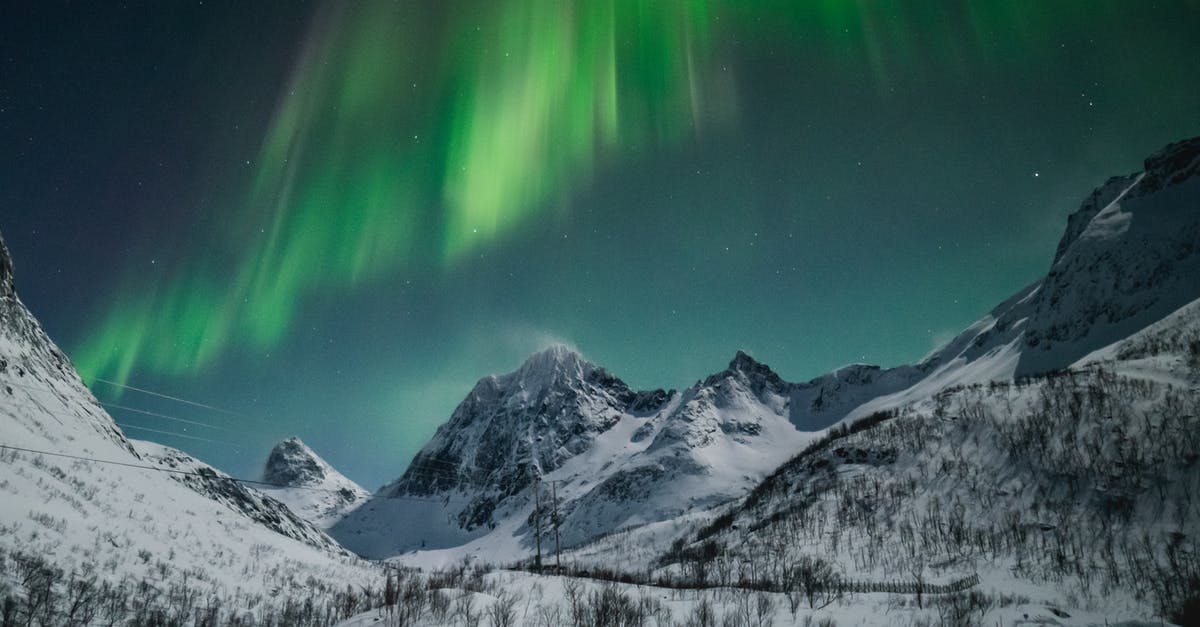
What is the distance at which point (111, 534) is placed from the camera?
18641 mm

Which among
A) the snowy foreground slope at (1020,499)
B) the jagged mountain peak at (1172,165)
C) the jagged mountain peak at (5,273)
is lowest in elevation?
the snowy foreground slope at (1020,499)

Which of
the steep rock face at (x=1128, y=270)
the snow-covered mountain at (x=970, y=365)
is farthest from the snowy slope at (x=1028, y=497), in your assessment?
the steep rock face at (x=1128, y=270)

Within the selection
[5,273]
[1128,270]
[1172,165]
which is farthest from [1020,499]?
[1172,165]

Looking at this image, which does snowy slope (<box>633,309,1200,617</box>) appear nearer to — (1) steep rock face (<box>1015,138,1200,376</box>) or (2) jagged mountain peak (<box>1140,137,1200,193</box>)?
(1) steep rock face (<box>1015,138,1200,376</box>)

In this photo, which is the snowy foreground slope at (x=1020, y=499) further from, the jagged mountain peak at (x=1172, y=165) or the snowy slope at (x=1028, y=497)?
the jagged mountain peak at (x=1172, y=165)

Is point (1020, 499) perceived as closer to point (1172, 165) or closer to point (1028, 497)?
point (1028, 497)

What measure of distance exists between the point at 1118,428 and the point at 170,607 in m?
35.5

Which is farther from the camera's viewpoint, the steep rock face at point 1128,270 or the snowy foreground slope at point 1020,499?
the steep rock face at point 1128,270

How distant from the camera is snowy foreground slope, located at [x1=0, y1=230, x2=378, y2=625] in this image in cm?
1459

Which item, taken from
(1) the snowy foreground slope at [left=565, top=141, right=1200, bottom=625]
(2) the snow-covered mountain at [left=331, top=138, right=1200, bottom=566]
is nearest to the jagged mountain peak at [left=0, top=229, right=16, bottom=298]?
(1) the snowy foreground slope at [left=565, top=141, right=1200, bottom=625]

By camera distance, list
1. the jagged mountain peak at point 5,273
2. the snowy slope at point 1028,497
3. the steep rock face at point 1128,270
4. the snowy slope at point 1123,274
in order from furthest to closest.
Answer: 1. the snowy slope at point 1123,274
2. the steep rock face at point 1128,270
3. the jagged mountain peak at point 5,273
4. the snowy slope at point 1028,497

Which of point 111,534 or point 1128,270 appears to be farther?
point 1128,270

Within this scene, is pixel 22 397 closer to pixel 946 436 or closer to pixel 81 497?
pixel 81 497

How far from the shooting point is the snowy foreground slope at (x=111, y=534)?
14586 mm
